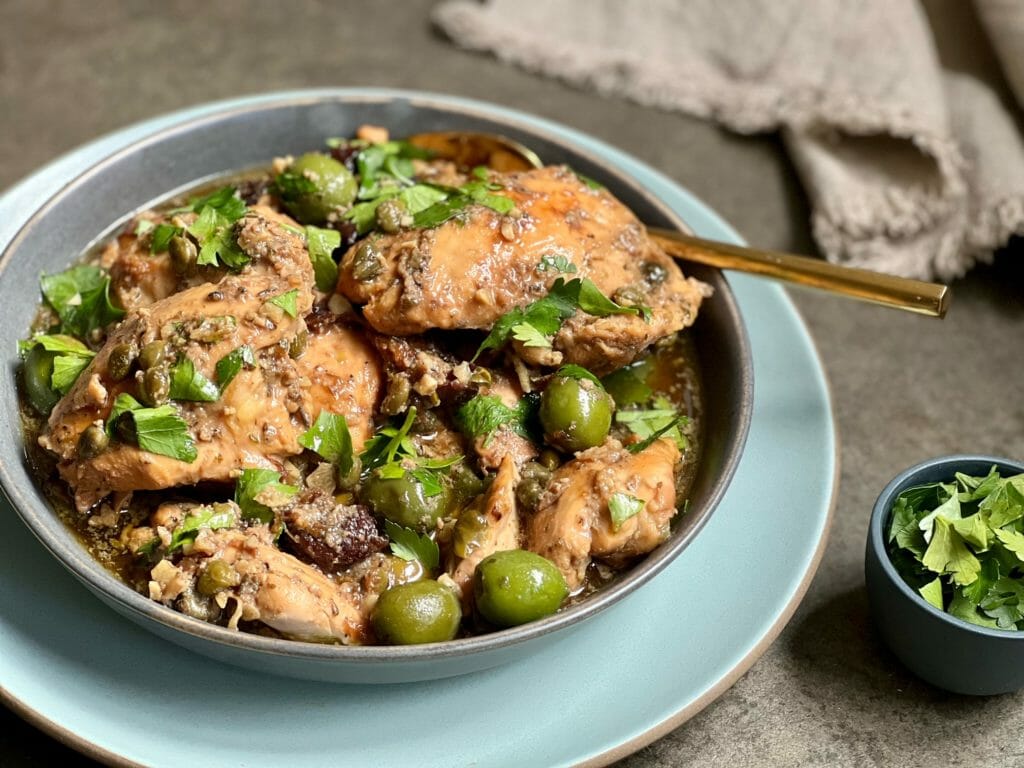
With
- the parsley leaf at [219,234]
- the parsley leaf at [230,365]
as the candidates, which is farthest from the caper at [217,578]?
the parsley leaf at [219,234]

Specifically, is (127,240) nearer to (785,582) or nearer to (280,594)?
(280,594)

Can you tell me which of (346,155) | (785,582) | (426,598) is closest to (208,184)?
(346,155)

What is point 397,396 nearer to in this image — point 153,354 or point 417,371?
point 417,371

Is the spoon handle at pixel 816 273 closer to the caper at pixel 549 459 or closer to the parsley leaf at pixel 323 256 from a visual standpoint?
the caper at pixel 549 459

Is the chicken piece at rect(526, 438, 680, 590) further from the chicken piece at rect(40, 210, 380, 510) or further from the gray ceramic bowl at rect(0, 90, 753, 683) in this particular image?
the chicken piece at rect(40, 210, 380, 510)

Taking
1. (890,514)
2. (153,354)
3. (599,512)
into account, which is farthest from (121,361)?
(890,514)
